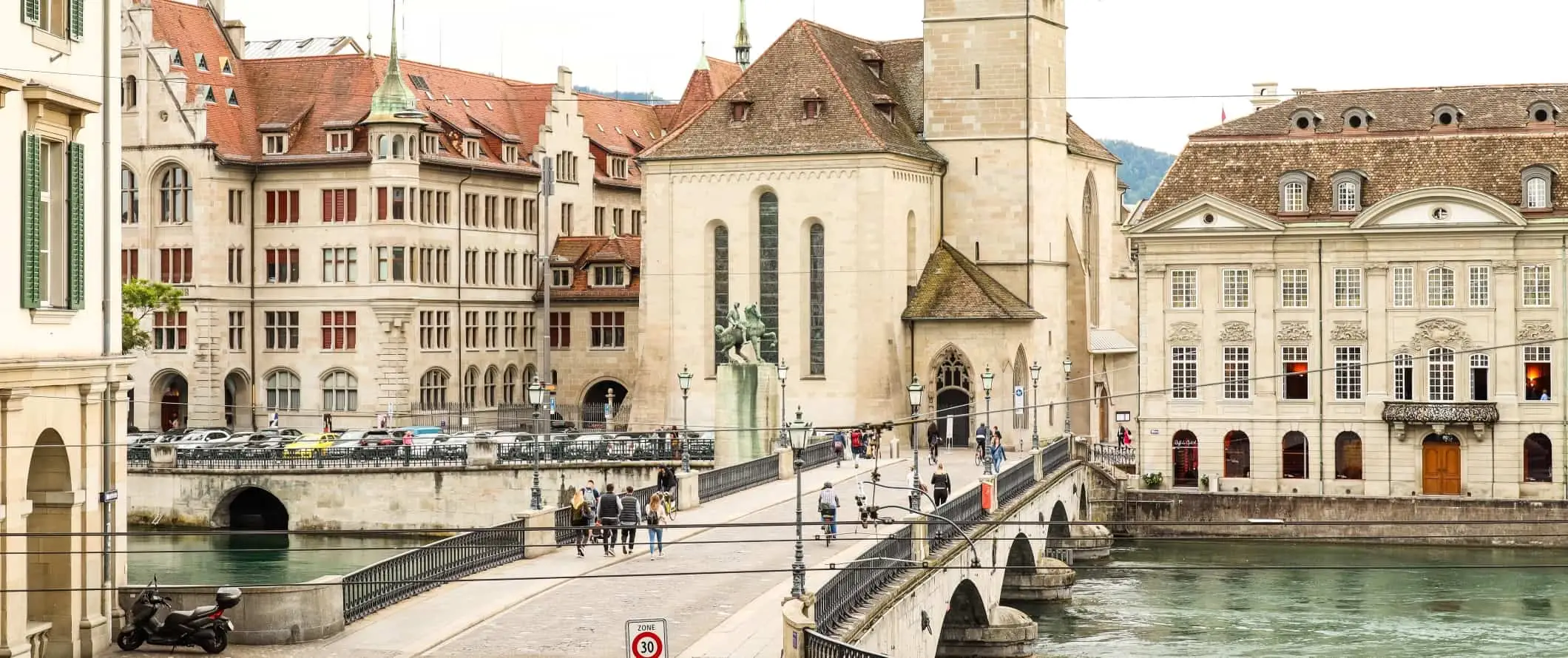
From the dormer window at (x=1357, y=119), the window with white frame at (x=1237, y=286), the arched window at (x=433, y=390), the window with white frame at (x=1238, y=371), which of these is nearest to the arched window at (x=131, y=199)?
the arched window at (x=433, y=390)

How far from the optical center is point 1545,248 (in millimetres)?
74562

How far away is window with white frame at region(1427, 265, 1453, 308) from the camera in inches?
2982

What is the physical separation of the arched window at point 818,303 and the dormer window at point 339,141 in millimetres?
17898

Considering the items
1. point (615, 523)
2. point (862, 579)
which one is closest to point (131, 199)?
point (615, 523)

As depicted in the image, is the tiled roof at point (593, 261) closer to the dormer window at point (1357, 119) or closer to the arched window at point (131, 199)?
the arched window at point (131, 199)

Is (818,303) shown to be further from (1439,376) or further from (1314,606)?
(1314,606)

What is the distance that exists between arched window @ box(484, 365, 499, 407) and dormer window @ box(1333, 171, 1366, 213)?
33.3 metres

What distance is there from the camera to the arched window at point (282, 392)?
292ft

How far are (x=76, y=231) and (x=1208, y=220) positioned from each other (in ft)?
172

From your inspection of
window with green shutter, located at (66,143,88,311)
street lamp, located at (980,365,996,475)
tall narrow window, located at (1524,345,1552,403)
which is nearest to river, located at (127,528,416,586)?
street lamp, located at (980,365,996,475)

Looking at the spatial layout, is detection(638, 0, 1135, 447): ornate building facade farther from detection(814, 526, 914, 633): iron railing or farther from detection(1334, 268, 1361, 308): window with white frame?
detection(814, 526, 914, 633): iron railing

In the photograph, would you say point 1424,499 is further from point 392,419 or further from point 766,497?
point 392,419

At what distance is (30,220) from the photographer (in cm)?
2964

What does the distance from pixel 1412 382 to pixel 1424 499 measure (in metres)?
4.07
